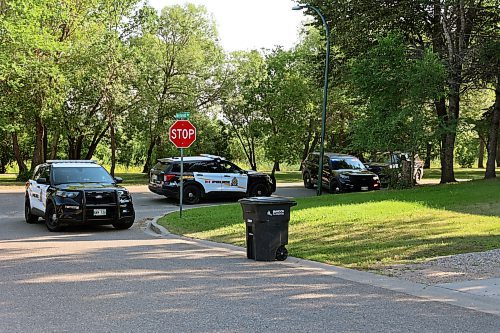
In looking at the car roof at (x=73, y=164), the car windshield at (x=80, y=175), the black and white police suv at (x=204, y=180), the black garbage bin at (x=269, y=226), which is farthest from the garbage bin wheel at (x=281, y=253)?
the black and white police suv at (x=204, y=180)

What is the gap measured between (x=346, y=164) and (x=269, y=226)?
17.7 m

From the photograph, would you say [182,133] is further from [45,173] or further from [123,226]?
[45,173]

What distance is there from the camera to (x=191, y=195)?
2283cm

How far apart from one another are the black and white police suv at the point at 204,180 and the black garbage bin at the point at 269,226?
12.3 metres

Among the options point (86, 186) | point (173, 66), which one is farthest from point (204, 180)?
point (173, 66)

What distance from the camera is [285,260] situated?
33.6ft

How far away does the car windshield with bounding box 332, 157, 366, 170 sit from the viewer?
27094 millimetres

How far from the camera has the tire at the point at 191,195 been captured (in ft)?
74.3

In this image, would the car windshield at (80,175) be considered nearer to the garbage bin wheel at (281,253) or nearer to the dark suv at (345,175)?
the garbage bin wheel at (281,253)

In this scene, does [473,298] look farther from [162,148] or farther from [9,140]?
[9,140]

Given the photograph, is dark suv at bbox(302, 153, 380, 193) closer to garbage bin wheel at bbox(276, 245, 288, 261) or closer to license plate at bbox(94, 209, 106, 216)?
license plate at bbox(94, 209, 106, 216)

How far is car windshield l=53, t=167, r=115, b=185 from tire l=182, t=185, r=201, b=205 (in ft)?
22.7

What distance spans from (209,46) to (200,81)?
2.72 meters

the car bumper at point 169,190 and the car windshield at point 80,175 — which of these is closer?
the car windshield at point 80,175
